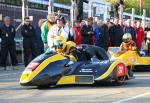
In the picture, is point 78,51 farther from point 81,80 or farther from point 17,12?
point 17,12

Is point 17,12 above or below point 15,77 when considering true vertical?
above

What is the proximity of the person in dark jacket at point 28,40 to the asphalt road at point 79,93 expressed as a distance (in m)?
4.63

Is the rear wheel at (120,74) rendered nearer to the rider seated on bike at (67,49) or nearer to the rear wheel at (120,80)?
the rear wheel at (120,80)

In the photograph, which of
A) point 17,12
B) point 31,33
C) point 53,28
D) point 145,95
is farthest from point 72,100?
point 17,12

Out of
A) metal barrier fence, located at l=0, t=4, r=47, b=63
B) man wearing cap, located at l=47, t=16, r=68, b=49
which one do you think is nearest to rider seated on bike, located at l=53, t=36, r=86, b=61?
man wearing cap, located at l=47, t=16, r=68, b=49

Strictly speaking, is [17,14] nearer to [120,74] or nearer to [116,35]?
[116,35]

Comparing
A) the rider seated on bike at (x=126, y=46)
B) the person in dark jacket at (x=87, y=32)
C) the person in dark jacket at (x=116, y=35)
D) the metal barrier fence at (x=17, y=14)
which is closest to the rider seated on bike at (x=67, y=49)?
the rider seated on bike at (x=126, y=46)

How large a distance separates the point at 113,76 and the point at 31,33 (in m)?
6.38

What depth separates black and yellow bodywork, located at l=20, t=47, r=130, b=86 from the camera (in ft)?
40.2

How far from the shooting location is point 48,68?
1240 cm

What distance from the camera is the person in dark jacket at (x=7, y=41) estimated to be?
1811 centimetres

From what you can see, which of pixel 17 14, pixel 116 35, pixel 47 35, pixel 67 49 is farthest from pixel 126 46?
pixel 17 14

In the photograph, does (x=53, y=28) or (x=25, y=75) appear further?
(x=53, y=28)

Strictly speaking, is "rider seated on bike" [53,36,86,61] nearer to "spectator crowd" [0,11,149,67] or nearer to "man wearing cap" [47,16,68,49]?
"man wearing cap" [47,16,68,49]
